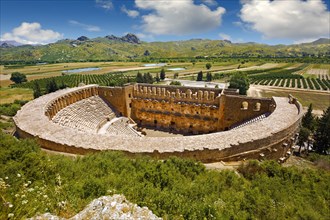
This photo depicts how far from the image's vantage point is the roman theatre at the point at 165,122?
18.0 meters

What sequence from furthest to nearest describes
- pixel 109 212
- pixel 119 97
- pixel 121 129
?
pixel 119 97 < pixel 121 129 < pixel 109 212

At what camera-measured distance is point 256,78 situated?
314ft

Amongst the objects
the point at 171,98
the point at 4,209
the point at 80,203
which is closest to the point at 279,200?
the point at 80,203

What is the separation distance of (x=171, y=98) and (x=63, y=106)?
56.7 feet

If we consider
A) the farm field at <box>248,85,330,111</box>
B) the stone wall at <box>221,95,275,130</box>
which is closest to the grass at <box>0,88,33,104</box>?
the stone wall at <box>221,95,275,130</box>

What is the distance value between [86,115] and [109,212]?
2961 cm

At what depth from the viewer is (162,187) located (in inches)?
436

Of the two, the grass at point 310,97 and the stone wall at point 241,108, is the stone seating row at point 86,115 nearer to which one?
the stone wall at point 241,108

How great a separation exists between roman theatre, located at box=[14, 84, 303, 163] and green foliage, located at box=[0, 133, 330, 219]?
3.27 meters

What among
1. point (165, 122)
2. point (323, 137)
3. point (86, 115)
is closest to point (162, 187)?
point (86, 115)

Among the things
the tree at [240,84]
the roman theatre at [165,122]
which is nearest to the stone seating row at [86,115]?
the roman theatre at [165,122]

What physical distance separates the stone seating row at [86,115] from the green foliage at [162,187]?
14735 millimetres

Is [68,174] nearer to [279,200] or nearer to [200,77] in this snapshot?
[279,200]

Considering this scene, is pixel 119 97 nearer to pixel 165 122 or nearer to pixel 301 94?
pixel 165 122
